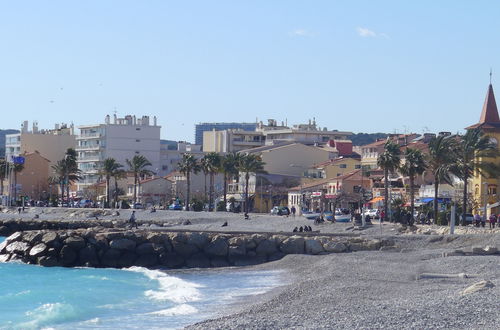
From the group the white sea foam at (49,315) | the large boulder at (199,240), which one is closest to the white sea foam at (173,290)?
the white sea foam at (49,315)

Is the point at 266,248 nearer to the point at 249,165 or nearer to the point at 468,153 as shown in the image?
the point at 468,153

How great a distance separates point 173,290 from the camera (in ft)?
110

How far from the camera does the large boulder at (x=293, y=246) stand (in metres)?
43.5

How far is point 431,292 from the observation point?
2588 cm

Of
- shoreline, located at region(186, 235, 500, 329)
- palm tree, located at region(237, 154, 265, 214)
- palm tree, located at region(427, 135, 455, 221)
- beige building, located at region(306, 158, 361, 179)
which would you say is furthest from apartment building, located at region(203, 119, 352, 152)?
shoreline, located at region(186, 235, 500, 329)

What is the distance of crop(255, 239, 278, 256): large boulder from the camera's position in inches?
1699

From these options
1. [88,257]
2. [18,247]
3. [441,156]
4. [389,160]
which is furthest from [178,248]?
[389,160]

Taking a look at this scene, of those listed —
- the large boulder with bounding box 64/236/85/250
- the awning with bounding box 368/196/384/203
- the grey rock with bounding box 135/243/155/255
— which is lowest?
the grey rock with bounding box 135/243/155/255

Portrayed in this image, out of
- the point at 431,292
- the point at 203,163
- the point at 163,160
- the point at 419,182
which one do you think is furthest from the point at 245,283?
the point at 163,160

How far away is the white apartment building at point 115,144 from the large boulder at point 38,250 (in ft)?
284

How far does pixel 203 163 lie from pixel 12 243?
4803 cm

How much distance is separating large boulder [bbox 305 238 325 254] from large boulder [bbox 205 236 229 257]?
373 centimetres

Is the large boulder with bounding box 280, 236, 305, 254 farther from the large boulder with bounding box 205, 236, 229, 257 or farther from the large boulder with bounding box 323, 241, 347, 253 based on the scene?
the large boulder with bounding box 205, 236, 229, 257

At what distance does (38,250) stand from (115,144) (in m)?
90.4
